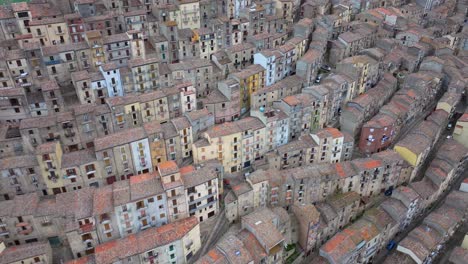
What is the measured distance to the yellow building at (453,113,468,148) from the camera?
86544mm

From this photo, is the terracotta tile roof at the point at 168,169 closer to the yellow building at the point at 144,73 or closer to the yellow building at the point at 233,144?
the yellow building at the point at 233,144

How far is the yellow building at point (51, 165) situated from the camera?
65625 millimetres

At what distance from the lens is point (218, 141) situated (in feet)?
240

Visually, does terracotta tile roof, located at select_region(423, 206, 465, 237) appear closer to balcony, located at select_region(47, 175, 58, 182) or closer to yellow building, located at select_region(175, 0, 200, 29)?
balcony, located at select_region(47, 175, 58, 182)

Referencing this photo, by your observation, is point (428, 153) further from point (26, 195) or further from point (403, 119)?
point (26, 195)

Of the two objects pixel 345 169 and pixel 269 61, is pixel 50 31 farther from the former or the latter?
pixel 345 169

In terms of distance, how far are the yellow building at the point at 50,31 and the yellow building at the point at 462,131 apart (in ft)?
286

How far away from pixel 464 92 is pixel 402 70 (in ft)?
50.3

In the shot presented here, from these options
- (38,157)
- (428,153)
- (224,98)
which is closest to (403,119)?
(428,153)

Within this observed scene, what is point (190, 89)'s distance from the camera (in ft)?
270

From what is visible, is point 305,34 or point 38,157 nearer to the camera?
point 38,157

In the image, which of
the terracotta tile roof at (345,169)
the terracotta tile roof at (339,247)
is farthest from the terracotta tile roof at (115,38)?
the terracotta tile roof at (339,247)

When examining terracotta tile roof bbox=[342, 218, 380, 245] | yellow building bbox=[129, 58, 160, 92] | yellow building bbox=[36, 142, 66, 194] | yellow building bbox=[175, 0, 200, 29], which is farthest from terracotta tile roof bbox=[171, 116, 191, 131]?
yellow building bbox=[175, 0, 200, 29]

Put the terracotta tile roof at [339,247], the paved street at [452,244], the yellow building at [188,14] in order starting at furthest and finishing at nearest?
the yellow building at [188,14], the paved street at [452,244], the terracotta tile roof at [339,247]
